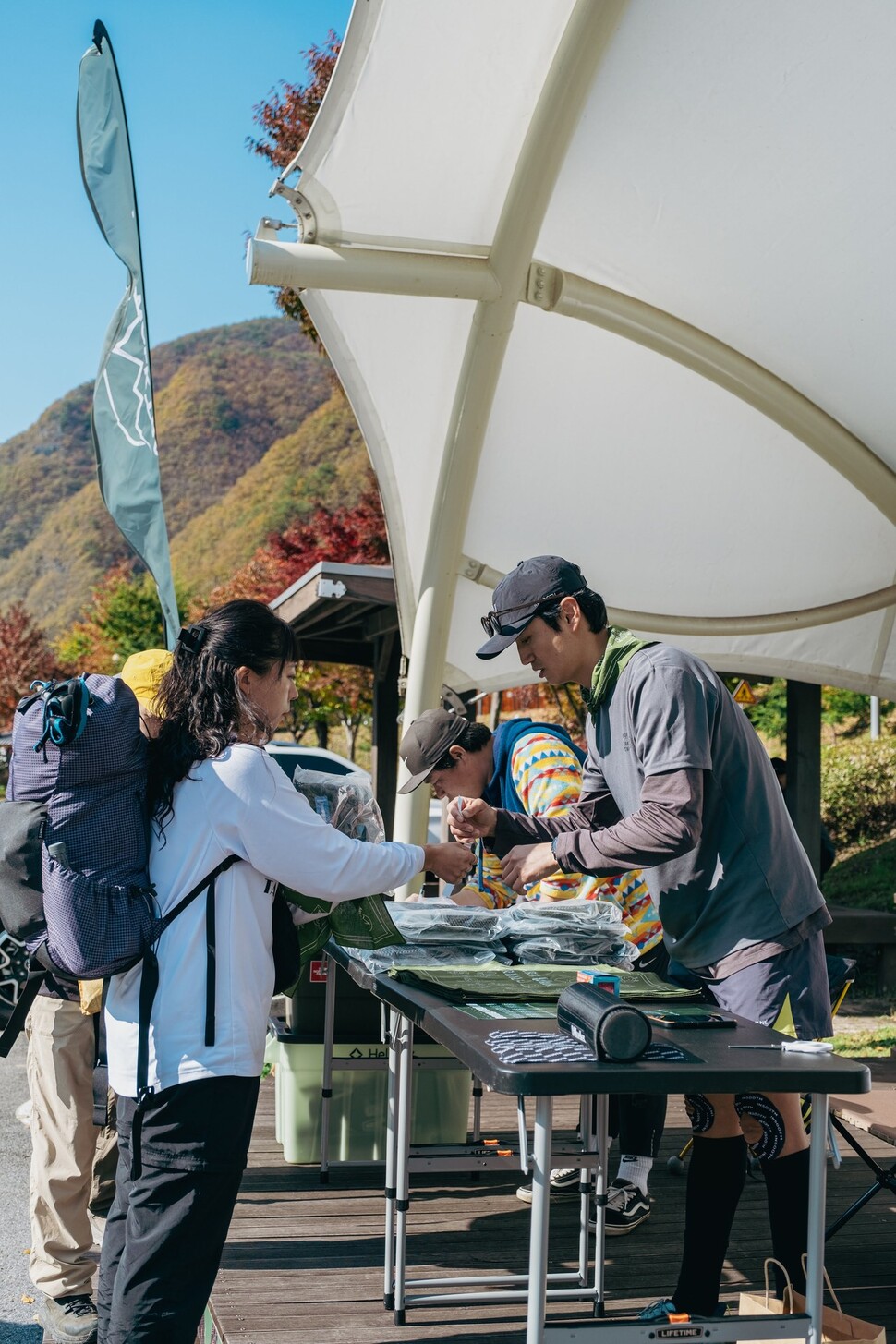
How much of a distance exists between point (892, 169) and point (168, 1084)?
4.18 metres

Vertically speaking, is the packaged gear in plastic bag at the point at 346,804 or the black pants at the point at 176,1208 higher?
the packaged gear in plastic bag at the point at 346,804

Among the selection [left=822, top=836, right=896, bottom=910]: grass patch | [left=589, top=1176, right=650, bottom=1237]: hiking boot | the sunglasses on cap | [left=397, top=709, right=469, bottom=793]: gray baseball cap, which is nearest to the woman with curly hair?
the sunglasses on cap

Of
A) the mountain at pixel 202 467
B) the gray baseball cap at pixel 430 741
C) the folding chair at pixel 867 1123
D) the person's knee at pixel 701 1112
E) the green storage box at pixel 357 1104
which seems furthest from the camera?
the mountain at pixel 202 467

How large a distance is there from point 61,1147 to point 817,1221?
6.94 ft

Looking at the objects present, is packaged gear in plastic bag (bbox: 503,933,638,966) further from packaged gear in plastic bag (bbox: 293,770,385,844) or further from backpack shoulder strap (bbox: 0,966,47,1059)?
backpack shoulder strap (bbox: 0,966,47,1059)

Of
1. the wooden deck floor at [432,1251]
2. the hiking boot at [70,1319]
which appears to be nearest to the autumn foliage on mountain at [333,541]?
the wooden deck floor at [432,1251]

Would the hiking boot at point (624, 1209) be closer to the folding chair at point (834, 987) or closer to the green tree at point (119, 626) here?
the folding chair at point (834, 987)

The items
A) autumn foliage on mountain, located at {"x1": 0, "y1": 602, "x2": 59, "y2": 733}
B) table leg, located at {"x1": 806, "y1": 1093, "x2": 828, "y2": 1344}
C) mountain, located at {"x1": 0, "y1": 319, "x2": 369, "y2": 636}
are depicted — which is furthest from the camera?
mountain, located at {"x1": 0, "y1": 319, "x2": 369, "y2": 636}

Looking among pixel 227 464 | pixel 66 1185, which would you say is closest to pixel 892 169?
pixel 66 1185

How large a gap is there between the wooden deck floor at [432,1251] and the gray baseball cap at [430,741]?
1.41 metres

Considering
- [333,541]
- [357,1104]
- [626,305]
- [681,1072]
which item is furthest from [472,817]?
[333,541]

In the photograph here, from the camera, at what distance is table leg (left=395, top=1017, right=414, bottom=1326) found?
10.2 ft

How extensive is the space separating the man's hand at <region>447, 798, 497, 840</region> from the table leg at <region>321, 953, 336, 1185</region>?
997 millimetres

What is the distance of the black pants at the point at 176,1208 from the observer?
2.23 metres
